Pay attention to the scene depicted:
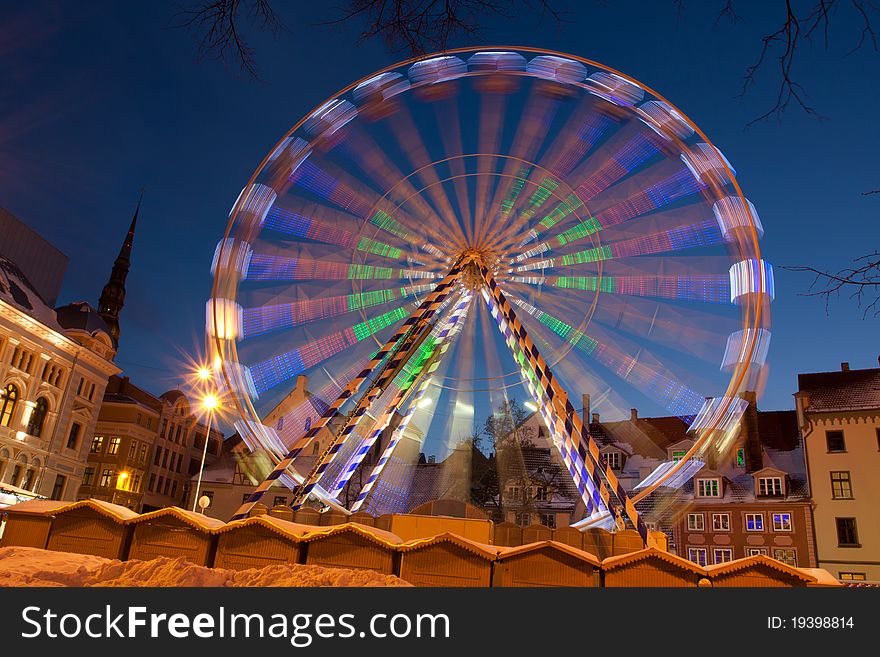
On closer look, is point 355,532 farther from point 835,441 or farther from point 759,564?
point 835,441

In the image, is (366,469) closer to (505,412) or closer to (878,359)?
(505,412)

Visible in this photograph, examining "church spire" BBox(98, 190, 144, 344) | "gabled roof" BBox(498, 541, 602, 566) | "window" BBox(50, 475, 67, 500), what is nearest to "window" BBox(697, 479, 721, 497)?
"gabled roof" BBox(498, 541, 602, 566)

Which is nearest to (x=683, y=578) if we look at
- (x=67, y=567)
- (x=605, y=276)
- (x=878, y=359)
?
(x=67, y=567)

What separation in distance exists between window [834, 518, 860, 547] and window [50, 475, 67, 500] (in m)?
39.1

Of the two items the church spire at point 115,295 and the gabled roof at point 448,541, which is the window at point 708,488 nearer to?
the gabled roof at point 448,541

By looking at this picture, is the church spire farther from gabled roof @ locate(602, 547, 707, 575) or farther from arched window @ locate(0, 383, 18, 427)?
gabled roof @ locate(602, 547, 707, 575)

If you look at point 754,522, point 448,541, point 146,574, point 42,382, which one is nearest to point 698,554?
point 754,522

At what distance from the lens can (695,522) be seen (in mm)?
30422

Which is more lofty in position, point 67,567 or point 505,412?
point 505,412

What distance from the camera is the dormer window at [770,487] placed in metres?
29.2

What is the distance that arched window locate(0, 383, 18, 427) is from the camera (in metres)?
32.9

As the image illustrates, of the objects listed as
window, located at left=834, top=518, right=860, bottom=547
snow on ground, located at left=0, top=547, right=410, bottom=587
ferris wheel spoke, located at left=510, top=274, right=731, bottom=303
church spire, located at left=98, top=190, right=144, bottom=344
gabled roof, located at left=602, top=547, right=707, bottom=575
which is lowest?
snow on ground, located at left=0, top=547, right=410, bottom=587
